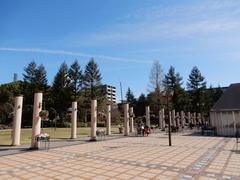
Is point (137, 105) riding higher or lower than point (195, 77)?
lower

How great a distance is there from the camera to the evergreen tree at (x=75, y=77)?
5050 centimetres

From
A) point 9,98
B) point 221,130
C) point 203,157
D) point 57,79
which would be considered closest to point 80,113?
point 57,79

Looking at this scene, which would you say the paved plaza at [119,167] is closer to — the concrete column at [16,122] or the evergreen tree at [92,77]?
the concrete column at [16,122]

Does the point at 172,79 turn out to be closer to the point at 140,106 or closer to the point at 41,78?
the point at 140,106

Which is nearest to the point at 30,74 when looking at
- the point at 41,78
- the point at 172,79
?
the point at 41,78

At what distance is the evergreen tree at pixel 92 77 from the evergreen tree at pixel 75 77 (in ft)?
4.50

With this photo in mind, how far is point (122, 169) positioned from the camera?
26.2 feet

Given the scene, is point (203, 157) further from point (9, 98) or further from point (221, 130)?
point (9, 98)

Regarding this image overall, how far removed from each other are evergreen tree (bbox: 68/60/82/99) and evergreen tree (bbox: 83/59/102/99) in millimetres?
1372

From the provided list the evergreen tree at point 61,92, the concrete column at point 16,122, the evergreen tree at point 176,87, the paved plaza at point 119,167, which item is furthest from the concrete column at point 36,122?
the evergreen tree at point 176,87

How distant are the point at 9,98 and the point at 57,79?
1046 cm

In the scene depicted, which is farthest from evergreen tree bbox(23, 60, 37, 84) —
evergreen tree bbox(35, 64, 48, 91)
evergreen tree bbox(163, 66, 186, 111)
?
evergreen tree bbox(163, 66, 186, 111)

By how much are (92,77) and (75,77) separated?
12.7 feet

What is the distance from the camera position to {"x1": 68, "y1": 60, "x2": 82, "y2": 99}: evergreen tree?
50497 millimetres
